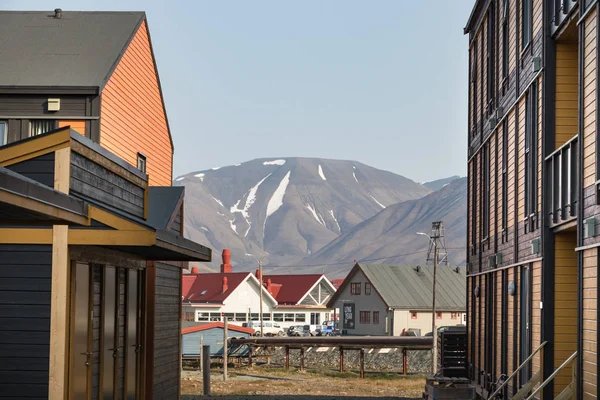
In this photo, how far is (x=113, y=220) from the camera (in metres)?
13.5

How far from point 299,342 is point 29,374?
46.5 meters

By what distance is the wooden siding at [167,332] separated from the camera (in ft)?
73.9

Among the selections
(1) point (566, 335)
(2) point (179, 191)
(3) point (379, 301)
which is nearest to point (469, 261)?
(2) point (179, 191)

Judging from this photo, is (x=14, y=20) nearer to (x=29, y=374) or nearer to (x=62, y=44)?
(x=62, y=44)

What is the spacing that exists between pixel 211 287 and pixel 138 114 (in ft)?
302

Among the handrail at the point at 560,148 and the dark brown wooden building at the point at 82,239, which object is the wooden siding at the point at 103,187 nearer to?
the dark brown wooden building at the point at 82,239

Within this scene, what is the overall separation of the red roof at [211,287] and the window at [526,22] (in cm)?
9531

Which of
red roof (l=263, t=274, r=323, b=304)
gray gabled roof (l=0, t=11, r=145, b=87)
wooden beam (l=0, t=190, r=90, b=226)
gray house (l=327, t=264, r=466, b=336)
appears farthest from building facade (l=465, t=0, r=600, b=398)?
red roof (l=263, t=274, r=323, b=304)

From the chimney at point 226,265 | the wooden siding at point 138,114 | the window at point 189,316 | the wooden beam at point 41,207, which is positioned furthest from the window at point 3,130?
the chimney at point 226,265

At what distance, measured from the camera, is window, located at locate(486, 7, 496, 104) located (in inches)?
1035

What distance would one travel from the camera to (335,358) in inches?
2506

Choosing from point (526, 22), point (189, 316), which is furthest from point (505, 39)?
point (189, 316)

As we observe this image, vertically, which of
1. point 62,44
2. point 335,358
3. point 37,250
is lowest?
point 335,358

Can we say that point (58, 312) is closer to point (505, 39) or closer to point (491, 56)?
point (505, 39)
